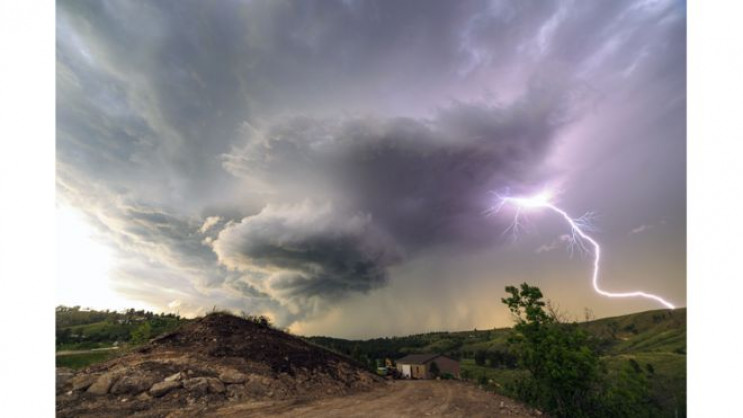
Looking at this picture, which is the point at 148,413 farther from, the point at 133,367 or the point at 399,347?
the point at 399,347

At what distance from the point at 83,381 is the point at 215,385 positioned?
16.7ft

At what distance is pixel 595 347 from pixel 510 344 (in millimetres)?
3449

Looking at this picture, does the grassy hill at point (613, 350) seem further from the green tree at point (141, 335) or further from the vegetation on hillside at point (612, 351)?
the green tree at point (141, 335)

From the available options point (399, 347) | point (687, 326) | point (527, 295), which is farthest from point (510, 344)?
point (399, 347)

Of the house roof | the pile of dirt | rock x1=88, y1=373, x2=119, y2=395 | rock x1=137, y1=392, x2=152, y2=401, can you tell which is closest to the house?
the house roof

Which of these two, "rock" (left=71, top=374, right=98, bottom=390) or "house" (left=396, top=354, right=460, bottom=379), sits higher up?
"rock" (left=71, top=374, right=98, bottom=390)

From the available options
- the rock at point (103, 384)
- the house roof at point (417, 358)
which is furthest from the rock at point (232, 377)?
the house roof at point (417, 358)

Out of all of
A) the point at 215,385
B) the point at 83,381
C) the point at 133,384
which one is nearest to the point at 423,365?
the point at 215,385

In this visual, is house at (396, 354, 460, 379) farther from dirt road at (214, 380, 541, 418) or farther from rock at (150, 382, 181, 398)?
rock at (150, 382, 181, 398)

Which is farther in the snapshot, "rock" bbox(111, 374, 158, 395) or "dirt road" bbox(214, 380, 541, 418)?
"rock" bbox(111, 374, 158, 395)

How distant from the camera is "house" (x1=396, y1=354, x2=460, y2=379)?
134 feet

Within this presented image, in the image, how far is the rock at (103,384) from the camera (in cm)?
1320

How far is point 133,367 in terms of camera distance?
47.7ft

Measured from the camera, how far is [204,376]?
14750 mm
